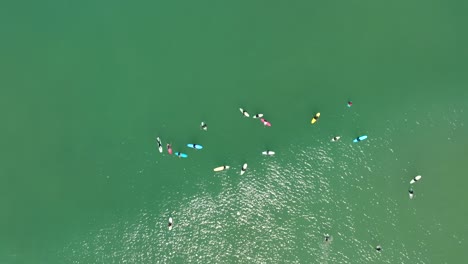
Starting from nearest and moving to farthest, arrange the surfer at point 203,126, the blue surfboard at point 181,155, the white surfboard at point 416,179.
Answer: the white surfboard at point 416,179 → the blue surfboard at point 181,155 → the surfer at point 203,126

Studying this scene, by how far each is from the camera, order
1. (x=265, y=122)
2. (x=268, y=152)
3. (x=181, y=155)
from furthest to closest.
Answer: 1. (x=265, y=122)
2. (x=268, y=152)
3. (x=181, y=155)

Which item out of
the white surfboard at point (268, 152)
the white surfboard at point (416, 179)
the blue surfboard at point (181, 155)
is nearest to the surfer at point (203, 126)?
the blue surfboard at point (181, 155)

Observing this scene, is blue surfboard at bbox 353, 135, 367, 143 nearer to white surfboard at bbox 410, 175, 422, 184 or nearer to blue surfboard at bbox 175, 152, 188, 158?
white surfboard at bbox 410, 175, 422, 184

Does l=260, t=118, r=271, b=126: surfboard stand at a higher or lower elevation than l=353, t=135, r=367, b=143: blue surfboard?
higher

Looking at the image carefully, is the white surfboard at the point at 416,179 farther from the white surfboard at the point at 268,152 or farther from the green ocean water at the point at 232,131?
the white surfboard at the point at 268,152

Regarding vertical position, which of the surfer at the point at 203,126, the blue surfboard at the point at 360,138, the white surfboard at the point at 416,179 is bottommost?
the white surfboard at the point at 416,179

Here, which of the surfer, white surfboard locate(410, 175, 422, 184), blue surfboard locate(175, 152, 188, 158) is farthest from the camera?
the surfer

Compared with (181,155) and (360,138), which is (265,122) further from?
(360,138)

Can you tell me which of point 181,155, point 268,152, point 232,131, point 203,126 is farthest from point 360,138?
point 181,155

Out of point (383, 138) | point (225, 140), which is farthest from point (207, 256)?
point (383, 138)

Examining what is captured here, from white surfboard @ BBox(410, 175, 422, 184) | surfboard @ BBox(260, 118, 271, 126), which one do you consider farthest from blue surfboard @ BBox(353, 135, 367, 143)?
surfboard @ BBox(260, 118, 271, 126)
